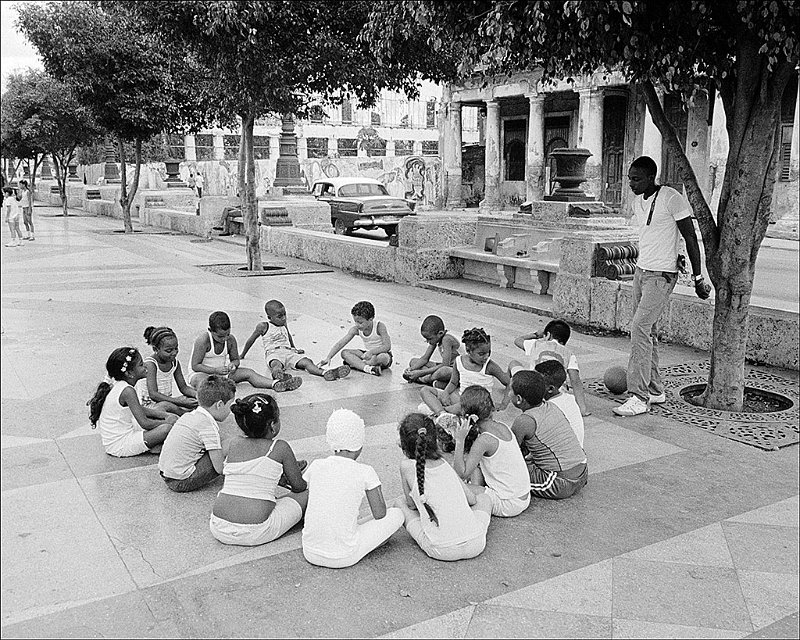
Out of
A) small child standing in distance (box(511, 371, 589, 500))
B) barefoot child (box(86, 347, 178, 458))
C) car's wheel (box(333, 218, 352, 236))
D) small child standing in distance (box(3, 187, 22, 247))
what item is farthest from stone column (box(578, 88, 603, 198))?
barefoot child (box(86, 347, 178, 458))

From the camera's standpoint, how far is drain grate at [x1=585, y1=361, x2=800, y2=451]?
5.52m

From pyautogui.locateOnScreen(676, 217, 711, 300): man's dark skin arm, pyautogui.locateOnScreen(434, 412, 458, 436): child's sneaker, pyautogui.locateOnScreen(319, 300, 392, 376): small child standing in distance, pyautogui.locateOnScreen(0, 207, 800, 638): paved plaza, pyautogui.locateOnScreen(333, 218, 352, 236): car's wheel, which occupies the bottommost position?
pyautogui.locateOnScreen(0, 207, 800, 638): paved plaza

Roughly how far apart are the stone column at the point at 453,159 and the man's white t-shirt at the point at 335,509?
1157 inches

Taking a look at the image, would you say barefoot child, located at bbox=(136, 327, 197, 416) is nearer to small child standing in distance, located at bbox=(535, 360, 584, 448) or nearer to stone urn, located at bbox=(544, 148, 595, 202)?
small child standing in distance, located at bbox=(535, 360, 584, 448)

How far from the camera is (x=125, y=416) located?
5105 mm

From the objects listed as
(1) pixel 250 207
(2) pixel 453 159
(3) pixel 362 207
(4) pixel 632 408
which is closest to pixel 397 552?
(4) pixel 632 408

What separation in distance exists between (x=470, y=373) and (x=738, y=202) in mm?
2355

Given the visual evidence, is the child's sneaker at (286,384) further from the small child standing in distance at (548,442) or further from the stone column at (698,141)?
the stone column at (698,141)

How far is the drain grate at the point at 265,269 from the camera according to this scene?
1329 cm

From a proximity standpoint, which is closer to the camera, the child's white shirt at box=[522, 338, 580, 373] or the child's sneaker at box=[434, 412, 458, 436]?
the child's sneaker at box=[434, 412, 458, 436]

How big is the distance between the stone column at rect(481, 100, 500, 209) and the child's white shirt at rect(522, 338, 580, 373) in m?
24.4

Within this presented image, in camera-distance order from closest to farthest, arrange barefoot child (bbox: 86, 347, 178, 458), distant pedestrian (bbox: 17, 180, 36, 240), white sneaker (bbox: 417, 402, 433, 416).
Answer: barefoot child (bbox: 86, 347, 178, 458) < white sneaker (bbox: 417, 402, 433, 416) < distant pedestrian (bbox: 17, 180, 36, 240)

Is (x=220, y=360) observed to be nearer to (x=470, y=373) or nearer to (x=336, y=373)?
(x=336, y=373)

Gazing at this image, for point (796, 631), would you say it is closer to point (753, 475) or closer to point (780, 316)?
point (753, 475)
